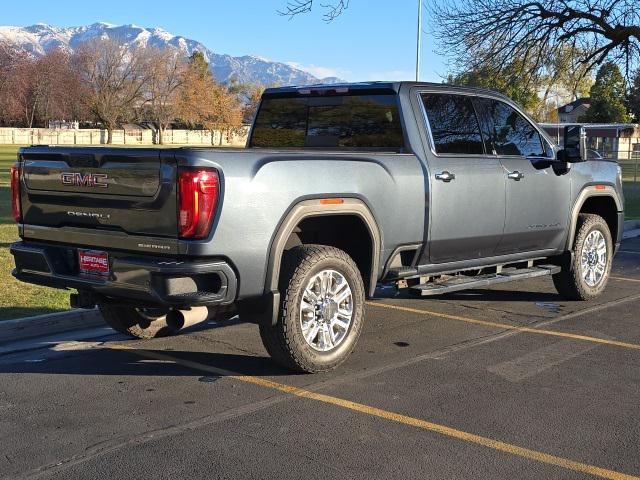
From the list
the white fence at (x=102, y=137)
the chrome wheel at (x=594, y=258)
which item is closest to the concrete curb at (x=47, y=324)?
the chrome wheel at (x=594, y=258)

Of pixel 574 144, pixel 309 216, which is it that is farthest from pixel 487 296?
pixel 309 216

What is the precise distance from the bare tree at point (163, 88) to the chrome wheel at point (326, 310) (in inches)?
3157

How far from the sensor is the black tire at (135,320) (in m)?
6.43

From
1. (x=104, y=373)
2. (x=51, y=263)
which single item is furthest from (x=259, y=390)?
(x=51, y=263)

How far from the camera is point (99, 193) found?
16.8 feet

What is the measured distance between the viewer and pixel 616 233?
8742mm

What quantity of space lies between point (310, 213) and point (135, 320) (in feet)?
6.62

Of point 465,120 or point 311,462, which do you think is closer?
point 311,462

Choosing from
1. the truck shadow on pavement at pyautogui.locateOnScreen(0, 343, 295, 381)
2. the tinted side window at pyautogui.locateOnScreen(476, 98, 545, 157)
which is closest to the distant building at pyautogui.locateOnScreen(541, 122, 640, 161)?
the tinted side window at pyautogui.locateOnScreen(476, 98, 545, 157)

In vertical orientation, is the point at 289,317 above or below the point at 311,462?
above

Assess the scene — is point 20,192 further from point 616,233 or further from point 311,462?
point 616,233

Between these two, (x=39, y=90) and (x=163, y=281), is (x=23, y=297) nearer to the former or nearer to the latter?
(x=163, y=281)

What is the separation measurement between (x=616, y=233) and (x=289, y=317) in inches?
194

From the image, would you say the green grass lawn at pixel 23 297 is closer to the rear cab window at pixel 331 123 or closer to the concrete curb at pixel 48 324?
the concrete curb at pixel 48 324
